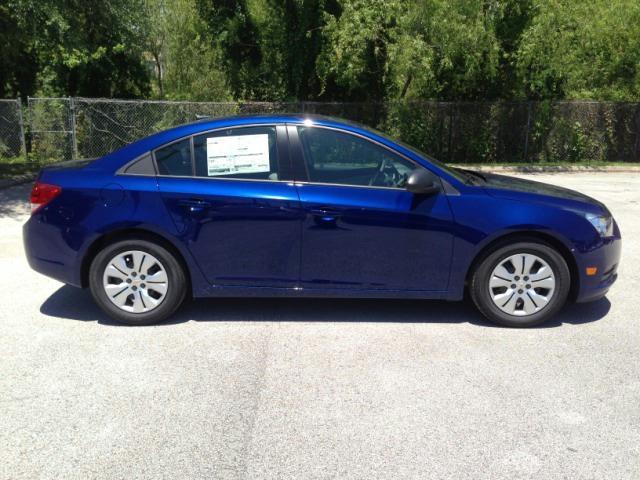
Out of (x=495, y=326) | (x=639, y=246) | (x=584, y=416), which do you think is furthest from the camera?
(x=639, y=246)

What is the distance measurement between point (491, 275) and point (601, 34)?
654 inches

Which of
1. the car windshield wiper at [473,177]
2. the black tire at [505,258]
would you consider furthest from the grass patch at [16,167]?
the black tire at [505,258]

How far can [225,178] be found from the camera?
4.76 metres

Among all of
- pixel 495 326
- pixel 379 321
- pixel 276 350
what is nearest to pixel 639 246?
pixel 495 326

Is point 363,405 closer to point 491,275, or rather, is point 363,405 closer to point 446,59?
point 491,275

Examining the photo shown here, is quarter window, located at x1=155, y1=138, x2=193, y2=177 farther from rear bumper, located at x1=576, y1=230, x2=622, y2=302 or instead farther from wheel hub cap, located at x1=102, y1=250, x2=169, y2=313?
rear bumper, located at x1=576, y1=230, x2=622, y2=302

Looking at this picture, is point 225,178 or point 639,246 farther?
point 639,246

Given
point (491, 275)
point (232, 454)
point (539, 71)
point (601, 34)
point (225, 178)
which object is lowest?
point (232, 454)

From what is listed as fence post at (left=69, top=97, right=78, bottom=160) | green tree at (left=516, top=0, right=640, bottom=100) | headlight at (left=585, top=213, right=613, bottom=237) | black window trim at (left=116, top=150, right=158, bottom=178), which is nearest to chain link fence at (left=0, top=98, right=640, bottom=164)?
fence post at (left=69, top=97, right=78, bottom=160)

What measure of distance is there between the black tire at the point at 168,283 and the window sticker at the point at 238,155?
76 centimetres

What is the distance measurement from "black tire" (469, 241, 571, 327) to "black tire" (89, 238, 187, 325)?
7.83ft

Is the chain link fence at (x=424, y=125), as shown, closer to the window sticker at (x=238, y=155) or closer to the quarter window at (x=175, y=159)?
the quarter window at (x=175, y=159)

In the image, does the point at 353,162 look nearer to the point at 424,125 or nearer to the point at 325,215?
the point at 325,215

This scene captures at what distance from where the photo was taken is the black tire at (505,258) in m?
4.75
